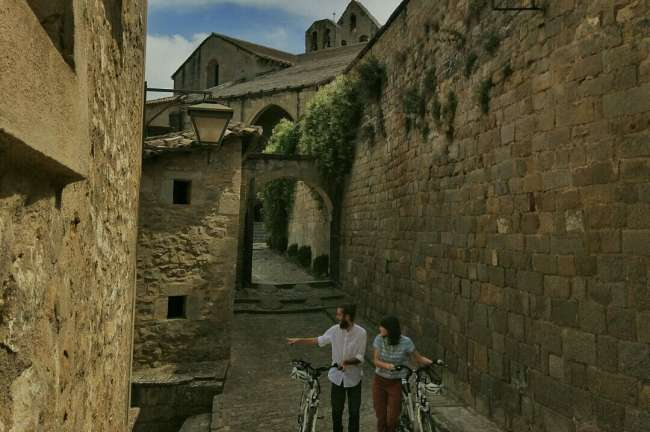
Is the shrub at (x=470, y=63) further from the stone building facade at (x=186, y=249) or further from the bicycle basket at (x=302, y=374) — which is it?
the bicycle basket at (x=302, y=374)

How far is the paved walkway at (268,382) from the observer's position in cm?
541

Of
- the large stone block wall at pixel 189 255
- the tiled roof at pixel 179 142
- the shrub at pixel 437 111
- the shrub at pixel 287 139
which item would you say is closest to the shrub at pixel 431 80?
the shrub at pixel 437 111

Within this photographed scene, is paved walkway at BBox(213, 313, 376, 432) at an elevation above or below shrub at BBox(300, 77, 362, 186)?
below

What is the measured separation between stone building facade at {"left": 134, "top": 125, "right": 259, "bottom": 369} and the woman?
344 cm

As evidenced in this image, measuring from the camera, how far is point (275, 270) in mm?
17938

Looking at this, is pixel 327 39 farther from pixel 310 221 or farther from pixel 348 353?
pixel 348 353

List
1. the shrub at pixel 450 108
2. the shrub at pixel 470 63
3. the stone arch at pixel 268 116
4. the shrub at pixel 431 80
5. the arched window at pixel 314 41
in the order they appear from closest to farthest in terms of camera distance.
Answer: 1. the shrub at pixel 470 63
2. the shrub at pixel 450 108
3. the shrub at pixel 431 80
4. the stone arch at pixel 268 116
5. the arched window at pixel 314 41

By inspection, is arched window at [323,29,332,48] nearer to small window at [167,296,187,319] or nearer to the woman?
small window at [167,296,187,319]

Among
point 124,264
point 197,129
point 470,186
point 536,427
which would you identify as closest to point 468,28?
point 470,186

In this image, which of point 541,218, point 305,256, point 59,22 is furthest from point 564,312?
point 305,256

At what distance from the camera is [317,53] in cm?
3406

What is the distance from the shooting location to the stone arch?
24406 millimetres

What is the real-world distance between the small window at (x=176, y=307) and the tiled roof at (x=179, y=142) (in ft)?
6.64

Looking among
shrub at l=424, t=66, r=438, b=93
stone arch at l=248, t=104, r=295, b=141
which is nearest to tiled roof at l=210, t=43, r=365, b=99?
stone arch at l=248, t=104, r=295, b=141
